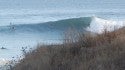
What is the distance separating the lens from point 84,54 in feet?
38.2

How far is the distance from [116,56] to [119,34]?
1.70m

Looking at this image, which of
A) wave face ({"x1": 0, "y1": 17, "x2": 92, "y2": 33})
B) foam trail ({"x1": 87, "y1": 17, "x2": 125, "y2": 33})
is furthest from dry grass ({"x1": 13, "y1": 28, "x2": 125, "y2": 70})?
wave face ({"x1": 0, "y1": 17, "x2": 92, "y2": 33})

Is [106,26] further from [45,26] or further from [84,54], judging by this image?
[45,26]

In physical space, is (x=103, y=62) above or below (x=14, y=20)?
above

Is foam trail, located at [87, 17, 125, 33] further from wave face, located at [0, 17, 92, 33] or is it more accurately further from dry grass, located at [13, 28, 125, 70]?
wave face, located at [0, 17, 92, 33]

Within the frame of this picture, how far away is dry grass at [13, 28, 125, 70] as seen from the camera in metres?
10.8

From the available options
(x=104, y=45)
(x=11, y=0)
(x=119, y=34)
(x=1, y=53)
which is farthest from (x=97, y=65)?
(x=11, y=0)

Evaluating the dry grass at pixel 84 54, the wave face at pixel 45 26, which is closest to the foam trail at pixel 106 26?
the dry grass at pixel 84 54

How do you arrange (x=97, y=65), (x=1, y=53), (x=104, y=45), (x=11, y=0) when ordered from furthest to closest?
(x=11, y=0) → (x=1, y=53) → (x=104, y=45) → (x=97, y=65)

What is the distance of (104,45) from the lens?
11.8 m

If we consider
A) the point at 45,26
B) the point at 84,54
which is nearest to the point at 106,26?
the point at 84,54

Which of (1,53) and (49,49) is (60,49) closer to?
(49,49)

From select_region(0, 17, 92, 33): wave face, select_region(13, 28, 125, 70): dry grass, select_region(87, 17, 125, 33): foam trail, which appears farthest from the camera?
select_region(0, 17, 92, 33): wave face

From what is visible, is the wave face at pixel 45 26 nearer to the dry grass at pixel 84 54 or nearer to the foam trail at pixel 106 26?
the foam trail at pixel 106 26
